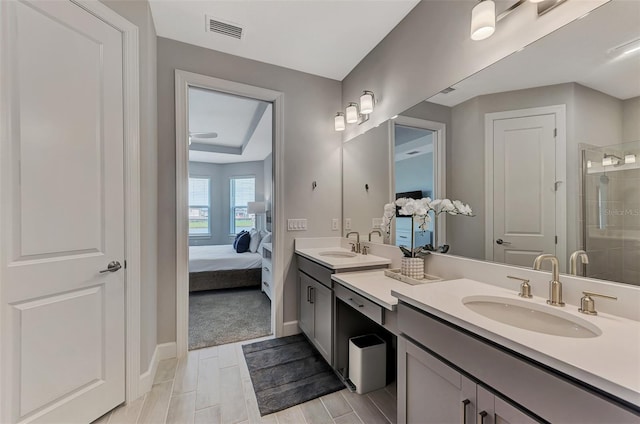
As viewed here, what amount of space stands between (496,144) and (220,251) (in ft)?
15.2

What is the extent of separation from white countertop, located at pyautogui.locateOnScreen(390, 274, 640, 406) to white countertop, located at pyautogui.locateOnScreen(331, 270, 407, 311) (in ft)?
0.84

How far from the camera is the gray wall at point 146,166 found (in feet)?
5.81

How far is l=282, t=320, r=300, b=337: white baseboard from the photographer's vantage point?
8.61ft

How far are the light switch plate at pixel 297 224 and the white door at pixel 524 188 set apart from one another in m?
1.71

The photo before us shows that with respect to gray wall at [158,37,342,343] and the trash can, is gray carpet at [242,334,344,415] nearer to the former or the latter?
the trash can

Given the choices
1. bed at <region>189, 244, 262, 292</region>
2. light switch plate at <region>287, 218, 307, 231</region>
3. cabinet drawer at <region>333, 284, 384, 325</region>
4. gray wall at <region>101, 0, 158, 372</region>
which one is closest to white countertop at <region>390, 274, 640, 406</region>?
cabinet drawer at <region>333, 284, 384, 325</region>

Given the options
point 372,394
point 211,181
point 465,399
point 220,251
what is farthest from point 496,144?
point 211,181

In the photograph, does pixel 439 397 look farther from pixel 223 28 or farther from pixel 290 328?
pixel 223 28

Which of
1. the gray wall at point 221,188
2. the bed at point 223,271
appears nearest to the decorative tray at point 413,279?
the bed at point 223,271

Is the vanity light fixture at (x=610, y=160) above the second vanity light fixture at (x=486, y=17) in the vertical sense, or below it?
below

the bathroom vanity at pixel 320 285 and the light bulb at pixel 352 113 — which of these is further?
the light bulb at pixel 352 113

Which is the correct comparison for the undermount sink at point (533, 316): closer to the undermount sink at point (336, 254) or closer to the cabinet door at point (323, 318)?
the cabinet door at point (323, 318)

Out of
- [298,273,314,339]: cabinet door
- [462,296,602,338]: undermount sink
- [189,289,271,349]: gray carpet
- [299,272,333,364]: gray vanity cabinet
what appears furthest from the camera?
[189,289,271,349]: gray carpet

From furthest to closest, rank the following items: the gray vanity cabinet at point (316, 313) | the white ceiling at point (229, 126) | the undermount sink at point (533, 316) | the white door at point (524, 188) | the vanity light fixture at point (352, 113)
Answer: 1. the white ceiling at point (229, 126)
2. the vanity light fixture at point (352, 113)
3. the gray vanity cabinet at point (316, 313)
4. the white door at point (524, 188)
5. the undermount sink at point (533, 316)
